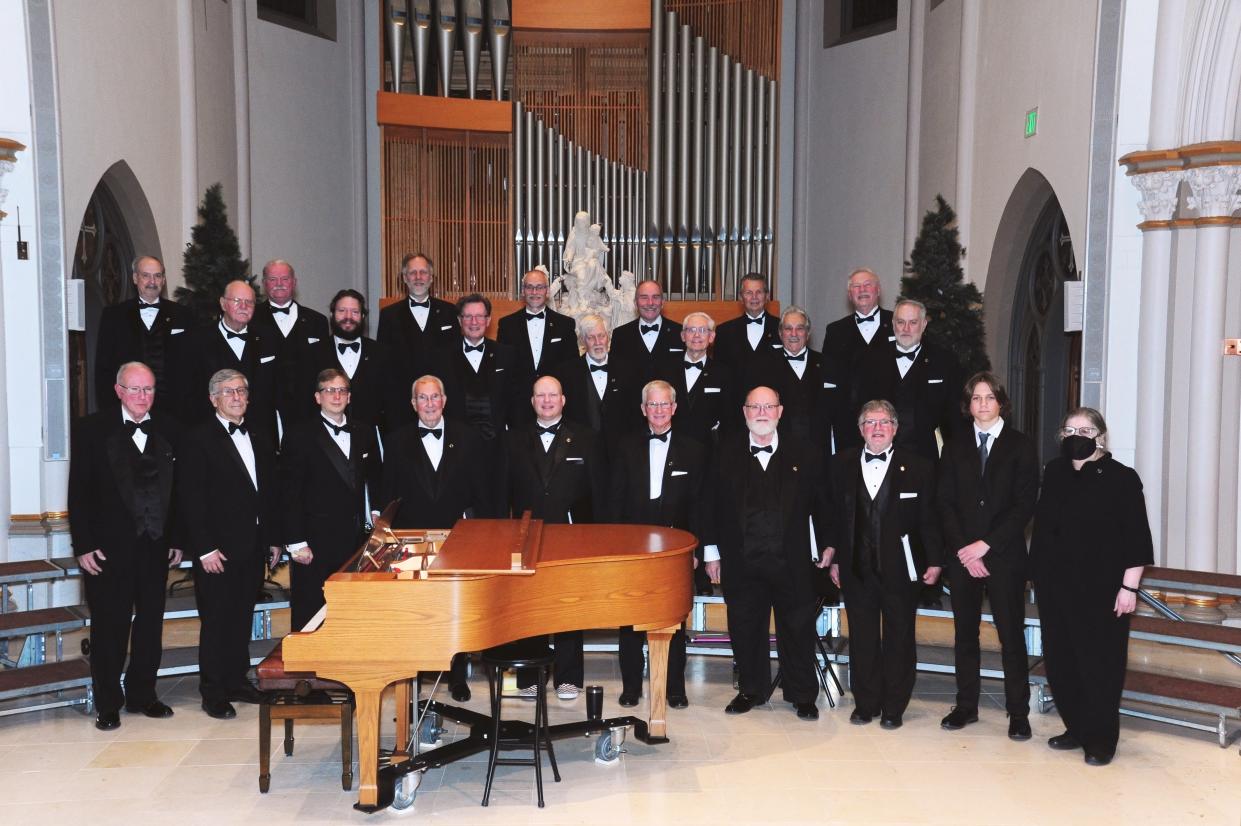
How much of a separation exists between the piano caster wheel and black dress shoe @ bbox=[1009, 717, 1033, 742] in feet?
7.89

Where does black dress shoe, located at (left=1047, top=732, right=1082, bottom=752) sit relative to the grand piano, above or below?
below

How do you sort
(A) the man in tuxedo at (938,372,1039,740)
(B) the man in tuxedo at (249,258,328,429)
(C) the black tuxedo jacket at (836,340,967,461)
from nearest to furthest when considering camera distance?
(A) the man in tuxedo at (938,372,1039,740) < (C) the black tuxedo jacket at (836,340,967,461) < (B) the man in tuxedo at (249,258,328,429)

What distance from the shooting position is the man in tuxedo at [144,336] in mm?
5926

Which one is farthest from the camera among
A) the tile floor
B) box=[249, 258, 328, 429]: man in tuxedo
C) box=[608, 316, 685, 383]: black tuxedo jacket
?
box=[608, 316, 685, 383]: black tuxedo jacket

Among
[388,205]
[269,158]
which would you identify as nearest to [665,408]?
[269,158]

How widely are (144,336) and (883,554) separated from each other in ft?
12.0

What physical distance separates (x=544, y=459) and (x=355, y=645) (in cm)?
165

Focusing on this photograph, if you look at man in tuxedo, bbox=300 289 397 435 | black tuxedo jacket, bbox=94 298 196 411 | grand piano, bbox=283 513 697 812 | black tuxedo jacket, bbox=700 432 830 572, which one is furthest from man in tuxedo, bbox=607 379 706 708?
black tuxedo jacket, bbox=94 298 196 411

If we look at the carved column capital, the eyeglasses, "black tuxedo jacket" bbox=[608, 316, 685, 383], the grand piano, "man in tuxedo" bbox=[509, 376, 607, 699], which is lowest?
the grand piano

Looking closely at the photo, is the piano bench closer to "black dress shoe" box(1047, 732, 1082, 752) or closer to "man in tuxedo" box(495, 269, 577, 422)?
"man in tuxedo" box(495, 269, 577, 422)

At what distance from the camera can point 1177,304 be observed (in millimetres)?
6328

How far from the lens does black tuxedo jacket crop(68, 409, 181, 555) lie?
502 centimetres

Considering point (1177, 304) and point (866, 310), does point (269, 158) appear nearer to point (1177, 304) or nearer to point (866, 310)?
point (866, 310)

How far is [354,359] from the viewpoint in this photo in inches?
237
